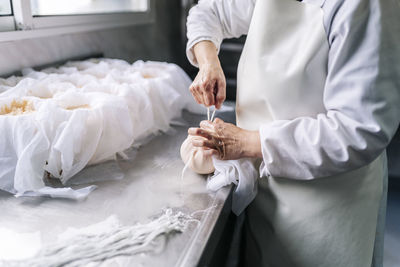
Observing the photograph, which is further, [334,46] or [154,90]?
[154,90]

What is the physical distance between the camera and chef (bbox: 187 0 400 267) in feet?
2.58

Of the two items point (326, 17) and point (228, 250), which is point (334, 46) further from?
point (228, 250)

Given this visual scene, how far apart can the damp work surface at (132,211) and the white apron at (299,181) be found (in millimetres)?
210

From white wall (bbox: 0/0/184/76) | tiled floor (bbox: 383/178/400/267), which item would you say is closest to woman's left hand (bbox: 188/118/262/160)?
white wall (bbox: 0/0/184/76)

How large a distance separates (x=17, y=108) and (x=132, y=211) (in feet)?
1.72

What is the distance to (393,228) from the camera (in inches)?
93.4

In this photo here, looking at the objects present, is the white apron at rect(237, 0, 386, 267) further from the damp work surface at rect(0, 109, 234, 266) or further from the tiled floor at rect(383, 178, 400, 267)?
the tiled floor at rect(383, 178, 400, 267)

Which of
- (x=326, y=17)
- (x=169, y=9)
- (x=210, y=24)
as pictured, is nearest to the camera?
(x=326, y=17)

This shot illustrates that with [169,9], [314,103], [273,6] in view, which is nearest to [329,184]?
[314,103]

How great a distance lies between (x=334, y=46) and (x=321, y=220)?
0.50 metres

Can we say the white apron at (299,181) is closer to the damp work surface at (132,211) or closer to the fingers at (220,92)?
the fingers at (220,92)

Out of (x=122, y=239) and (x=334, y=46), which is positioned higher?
(x=334, y=46)

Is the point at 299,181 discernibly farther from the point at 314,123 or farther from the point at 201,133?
the point at 201,133

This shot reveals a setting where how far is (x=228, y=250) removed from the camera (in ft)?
5.35
